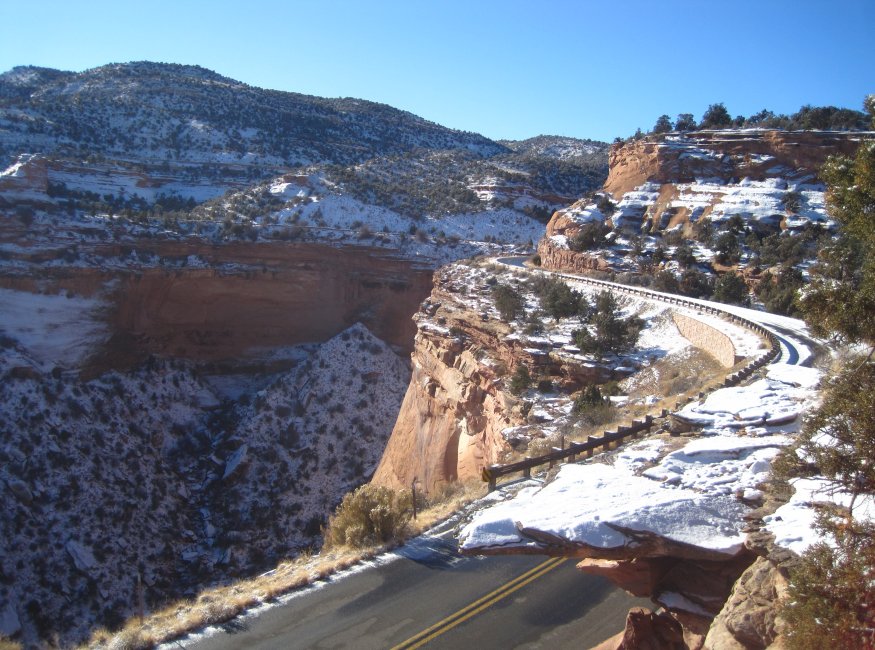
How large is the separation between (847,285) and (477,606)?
18.9 feet

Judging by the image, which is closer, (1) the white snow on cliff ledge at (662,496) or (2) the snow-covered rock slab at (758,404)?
(1) the white snow on cliff ledge at (662,496)

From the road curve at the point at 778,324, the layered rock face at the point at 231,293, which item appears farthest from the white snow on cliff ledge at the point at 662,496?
the layered rock face at the point at 231,293

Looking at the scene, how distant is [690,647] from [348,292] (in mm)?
34359

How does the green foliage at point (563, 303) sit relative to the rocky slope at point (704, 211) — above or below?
below

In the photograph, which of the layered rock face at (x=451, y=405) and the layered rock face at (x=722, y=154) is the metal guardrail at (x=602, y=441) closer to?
the layered rock face at (x=451, y=405)

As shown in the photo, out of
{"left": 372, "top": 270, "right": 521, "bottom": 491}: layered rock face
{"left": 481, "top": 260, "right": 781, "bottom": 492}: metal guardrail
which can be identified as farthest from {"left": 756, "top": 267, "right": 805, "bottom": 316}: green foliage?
{"left": 372, "top": 270, "right": 521, "bottom": 491}: layered rock face

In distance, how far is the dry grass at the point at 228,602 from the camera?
8320mm

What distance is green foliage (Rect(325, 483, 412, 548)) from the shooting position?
1070cm

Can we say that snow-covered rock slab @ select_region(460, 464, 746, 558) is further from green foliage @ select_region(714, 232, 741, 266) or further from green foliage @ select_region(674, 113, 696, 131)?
green foliage @ select_region(674, 113, 696, 131)

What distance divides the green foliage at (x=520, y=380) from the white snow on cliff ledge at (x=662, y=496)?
31.4 feet

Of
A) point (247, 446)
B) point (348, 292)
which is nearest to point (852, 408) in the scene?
point (247, 446)

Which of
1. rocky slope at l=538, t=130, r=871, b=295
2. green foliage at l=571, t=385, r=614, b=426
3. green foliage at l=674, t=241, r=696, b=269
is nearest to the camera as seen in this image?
green foliage at l=571, t=385, r=614, b=426

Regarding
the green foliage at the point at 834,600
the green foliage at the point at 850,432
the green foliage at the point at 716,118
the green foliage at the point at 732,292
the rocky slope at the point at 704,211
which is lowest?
the green foliage at the point at 834,600

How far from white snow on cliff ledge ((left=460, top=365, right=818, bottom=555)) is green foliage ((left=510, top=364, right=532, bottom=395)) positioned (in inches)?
377
